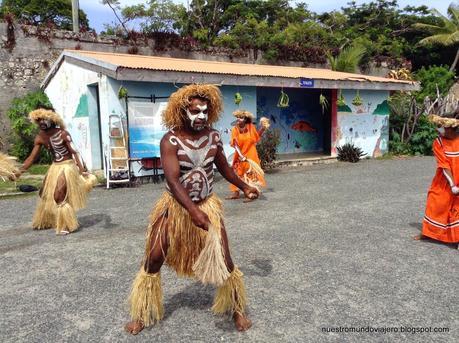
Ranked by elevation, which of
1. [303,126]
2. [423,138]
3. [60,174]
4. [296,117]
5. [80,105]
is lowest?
[423,138]

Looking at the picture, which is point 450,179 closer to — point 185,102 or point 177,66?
point 185,102

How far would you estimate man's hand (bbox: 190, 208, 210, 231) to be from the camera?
2.75 meters

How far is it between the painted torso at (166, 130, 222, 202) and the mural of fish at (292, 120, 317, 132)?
1322cm

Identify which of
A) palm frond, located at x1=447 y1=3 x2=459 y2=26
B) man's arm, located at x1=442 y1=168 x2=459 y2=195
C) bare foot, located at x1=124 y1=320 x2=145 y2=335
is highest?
palm frond, located at x1=447 y1=3 x2=459 y2=26

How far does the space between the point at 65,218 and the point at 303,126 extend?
12.1 m

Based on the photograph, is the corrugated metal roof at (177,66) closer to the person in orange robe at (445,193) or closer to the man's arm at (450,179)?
the person in orange robe at (445,193)

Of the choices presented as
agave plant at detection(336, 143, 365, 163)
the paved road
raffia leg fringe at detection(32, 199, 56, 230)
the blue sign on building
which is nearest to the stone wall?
the paved road

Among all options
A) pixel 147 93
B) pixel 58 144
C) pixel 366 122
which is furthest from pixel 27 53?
pixel 366 122

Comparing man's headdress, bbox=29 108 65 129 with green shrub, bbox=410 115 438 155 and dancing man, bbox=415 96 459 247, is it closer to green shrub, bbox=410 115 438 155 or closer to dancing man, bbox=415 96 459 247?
dancing man, bbox=415 96 459 247

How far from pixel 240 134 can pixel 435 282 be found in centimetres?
457

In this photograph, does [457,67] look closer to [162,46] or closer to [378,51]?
[378,51]

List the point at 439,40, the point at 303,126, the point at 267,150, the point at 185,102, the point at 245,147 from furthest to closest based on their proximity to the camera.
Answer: the point at 439,40 → the point at 303,126 → the point at 267,150 → the point at 245,147 → the point at 185,102

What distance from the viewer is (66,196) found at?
5.66 metres

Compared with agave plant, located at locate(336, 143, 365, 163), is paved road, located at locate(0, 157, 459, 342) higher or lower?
lower
